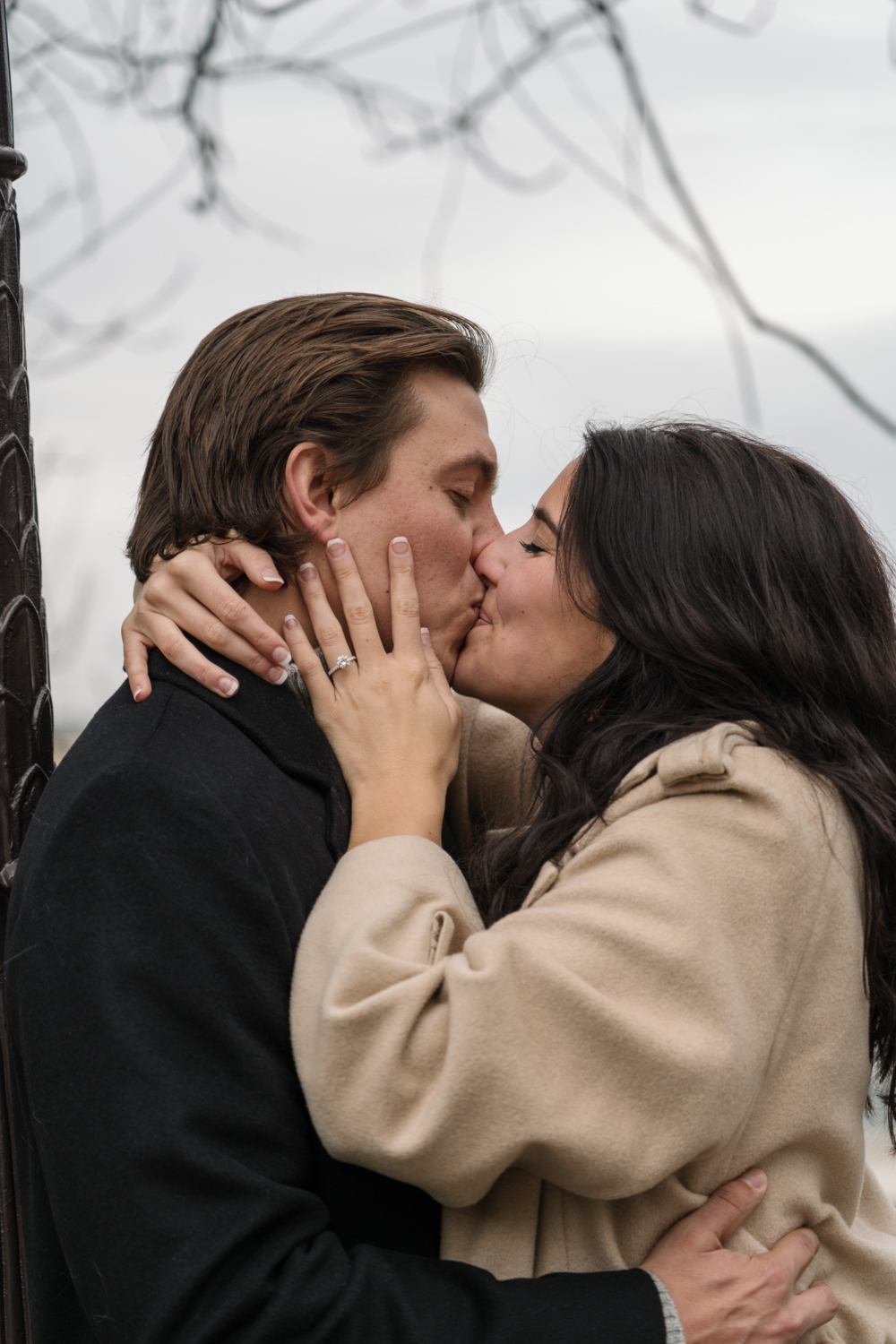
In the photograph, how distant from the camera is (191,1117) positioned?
1.27m

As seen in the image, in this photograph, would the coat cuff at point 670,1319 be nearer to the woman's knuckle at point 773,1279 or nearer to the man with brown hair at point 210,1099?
the man with brown hair at point 210,1099

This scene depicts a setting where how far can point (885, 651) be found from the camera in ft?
5.85

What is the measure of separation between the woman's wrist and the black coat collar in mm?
34

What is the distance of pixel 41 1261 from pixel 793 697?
127 centimetres

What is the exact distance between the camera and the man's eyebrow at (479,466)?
197 centimetres

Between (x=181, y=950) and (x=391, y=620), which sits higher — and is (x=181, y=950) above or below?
below

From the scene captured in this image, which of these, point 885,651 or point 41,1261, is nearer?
point 41,1261

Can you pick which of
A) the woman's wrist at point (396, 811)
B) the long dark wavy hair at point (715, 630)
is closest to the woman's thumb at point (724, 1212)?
the long dark wavy hair at point (715, 630)

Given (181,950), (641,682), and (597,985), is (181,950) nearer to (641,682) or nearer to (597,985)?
(597,985)

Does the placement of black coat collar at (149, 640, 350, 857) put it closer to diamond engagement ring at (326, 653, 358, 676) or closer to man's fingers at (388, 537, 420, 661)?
diamond engagement ring at (326, 653, 358, 676)

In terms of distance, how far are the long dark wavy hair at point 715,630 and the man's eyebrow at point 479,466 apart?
20cm

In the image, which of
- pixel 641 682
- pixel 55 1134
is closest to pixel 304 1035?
pixel 55 1134

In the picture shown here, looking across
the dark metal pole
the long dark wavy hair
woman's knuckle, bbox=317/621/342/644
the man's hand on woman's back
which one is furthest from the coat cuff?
woman's knuckle, bbox=317/621/342/644

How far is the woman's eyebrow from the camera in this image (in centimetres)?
193
